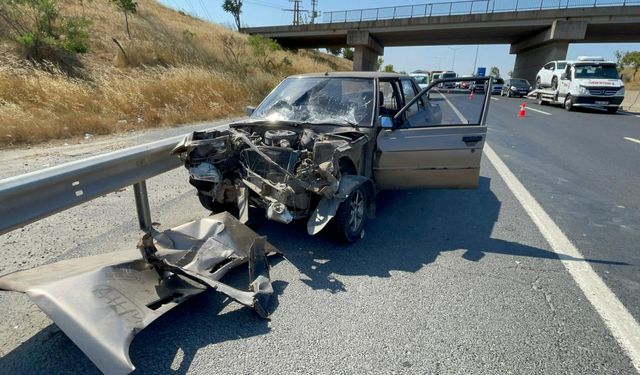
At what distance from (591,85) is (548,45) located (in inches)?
863

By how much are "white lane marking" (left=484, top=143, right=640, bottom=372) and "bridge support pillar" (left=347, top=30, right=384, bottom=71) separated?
4207 cm

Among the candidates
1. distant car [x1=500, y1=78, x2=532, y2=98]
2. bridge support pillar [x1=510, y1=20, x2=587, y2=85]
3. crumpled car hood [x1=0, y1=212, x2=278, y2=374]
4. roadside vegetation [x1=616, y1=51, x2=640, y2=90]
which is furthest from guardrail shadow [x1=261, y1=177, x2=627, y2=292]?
roadside vegetation [x1=616, y1=51, x2=640, y2=90]

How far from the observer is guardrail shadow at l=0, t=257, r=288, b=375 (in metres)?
2.05

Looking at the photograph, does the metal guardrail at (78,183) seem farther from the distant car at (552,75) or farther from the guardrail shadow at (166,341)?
the distant car at (552,75)

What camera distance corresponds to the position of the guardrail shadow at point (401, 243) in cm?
324

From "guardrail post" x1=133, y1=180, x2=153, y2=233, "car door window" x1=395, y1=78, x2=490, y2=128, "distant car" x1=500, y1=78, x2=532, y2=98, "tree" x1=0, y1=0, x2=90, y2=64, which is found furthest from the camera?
"distant car" x1=500, y1=78, x2=532, y2=98

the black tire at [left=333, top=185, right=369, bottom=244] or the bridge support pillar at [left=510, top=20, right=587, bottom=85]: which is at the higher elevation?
the bridge support pillar at [left=510, top=20, right=587, bottom=85]

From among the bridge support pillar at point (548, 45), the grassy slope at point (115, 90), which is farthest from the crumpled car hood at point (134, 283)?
the bridge support pillar at point (548, 45)

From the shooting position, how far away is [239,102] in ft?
50.8

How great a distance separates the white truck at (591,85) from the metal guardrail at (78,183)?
20.0 m

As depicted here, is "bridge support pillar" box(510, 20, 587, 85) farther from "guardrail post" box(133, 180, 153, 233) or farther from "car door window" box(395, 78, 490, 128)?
"guardrail post" box(133, 180, 153, 233)

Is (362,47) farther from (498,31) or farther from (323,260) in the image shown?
(323,260)

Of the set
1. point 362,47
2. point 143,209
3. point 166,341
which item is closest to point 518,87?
point 362,47

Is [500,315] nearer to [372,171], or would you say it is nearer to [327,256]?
[327,256]
